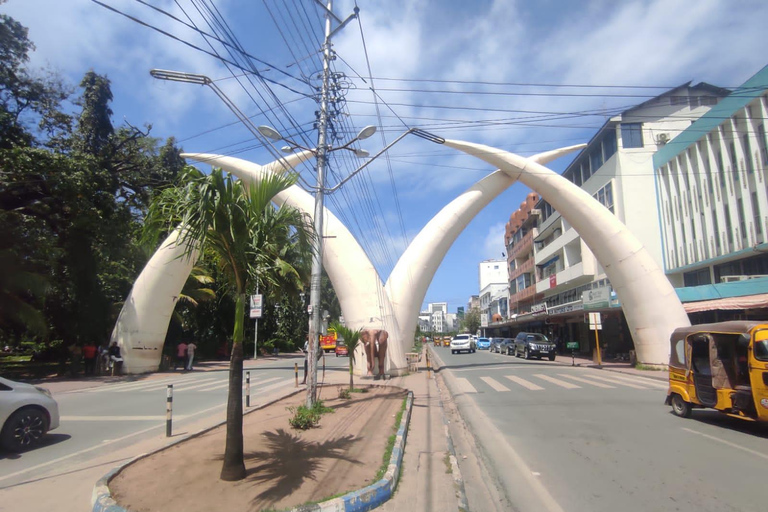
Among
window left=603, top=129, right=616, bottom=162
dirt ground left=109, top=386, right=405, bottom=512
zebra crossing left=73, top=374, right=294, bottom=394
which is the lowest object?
zebra crossing left=73, top=374, right=294, bottom=394

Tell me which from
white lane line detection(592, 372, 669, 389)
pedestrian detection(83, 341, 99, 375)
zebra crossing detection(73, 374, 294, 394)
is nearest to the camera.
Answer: white lane line detection(592, 372, 669, 389)

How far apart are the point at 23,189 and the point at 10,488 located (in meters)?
16.5

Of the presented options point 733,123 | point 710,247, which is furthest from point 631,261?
point 733,123

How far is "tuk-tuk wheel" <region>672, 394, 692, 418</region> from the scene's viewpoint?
9.84 m

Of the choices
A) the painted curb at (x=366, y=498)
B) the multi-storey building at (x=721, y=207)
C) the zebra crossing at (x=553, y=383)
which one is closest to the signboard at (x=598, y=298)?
the multi-storey building at (x=721, y=207)

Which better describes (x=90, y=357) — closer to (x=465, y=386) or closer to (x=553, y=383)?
(x=465, y=386)

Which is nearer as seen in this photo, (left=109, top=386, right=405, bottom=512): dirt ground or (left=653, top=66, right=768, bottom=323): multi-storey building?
(left=109, top=386, right=405, bottom=512): dirt ground

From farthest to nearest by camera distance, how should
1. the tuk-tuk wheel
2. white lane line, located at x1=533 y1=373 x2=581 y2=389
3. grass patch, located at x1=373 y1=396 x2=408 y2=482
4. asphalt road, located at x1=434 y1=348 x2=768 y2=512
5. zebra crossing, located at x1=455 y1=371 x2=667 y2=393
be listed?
white lane line, located at x1=533 y1=373 x2=581 y2=389
zebra crossing, located at x1=455 y1=371 x2=667 y2=393
the tuk-tuk wheel
grass patch, located at x1=373 y1=396 x2=408 y2=482
asphalt road, located at x1=434 y1=348 x2=768 y2=512

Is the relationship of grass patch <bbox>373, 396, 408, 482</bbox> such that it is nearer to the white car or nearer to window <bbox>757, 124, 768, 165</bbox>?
the white car

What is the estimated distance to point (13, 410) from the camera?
7562 mm

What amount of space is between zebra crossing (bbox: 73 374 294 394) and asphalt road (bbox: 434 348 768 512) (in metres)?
9.07

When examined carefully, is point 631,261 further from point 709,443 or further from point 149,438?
point 149,438

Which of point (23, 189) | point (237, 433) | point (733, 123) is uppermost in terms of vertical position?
point (733, 123)

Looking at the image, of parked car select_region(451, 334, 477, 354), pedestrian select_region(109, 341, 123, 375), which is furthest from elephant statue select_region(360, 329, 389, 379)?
parked car select_region(451, 334, 477, 354)
